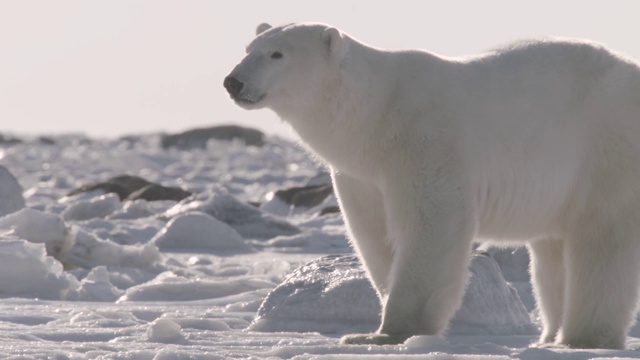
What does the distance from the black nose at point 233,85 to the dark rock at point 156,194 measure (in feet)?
28.5

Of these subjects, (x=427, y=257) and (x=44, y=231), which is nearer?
(x=427, y=257)

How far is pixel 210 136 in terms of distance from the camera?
38031 mm

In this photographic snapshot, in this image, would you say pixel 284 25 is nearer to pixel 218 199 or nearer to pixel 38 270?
pixel 38 270

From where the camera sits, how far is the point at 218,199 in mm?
10875

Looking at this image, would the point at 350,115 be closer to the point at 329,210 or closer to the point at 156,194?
the point at 329,210

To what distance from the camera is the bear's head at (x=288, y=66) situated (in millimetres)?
4980

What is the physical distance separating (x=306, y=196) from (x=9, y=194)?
4180 millimetres

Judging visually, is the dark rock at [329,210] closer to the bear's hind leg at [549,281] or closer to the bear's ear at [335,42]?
the bear's hind leg at [549,281]

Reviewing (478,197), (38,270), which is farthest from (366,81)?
(38,270)

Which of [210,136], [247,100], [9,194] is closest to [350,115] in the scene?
[247,100]

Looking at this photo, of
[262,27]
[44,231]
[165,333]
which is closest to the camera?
[165,333]

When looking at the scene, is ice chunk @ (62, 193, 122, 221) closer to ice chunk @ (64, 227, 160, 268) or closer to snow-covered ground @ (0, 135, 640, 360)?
snow-covered ground @ (0, 135, 640, 360)

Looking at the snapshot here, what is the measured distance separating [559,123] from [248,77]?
48.5 inches

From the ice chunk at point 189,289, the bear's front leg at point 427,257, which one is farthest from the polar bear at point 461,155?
the ice chunk at point 189,289
